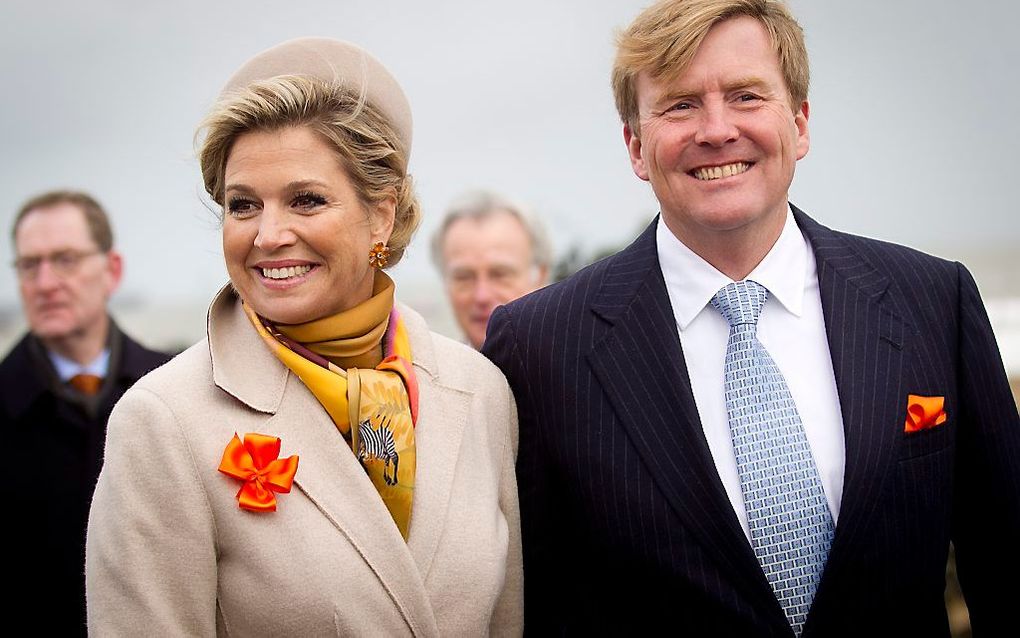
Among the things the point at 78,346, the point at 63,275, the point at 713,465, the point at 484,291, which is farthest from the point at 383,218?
the point at 63,275

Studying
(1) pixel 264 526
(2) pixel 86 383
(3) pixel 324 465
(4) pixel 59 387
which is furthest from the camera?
(2) pixel 86 383

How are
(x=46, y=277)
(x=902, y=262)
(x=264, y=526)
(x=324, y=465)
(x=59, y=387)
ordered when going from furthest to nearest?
(x=46, y=277), (x=59, y=387), (x=902, y=262), (x=324, y=465), (x=264, y=526)

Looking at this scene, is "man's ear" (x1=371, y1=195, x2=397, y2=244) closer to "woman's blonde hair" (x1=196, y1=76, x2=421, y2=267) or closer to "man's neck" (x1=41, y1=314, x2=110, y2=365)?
"woman's blonde hair" (x1=196, y1=76, x2=421, y2=267)

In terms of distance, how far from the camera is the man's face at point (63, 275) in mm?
4375

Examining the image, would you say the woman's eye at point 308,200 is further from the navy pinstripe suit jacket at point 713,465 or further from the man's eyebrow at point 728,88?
the man's eyebrow at point 728,88

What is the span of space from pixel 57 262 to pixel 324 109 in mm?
2446

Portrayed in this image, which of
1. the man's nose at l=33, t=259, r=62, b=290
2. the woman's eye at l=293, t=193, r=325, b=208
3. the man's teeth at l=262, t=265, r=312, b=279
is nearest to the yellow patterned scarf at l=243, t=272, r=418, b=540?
the man's teeth at l=262, t=265, r=312, b=279

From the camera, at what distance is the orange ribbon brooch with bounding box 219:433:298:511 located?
2281 mm

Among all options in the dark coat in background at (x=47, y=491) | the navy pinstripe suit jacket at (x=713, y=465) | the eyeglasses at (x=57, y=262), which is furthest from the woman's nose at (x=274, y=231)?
the eyeglasses at (x=57, y=262)

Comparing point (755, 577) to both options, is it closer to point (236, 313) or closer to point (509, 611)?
point (509, 611)

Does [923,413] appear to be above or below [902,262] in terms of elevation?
below

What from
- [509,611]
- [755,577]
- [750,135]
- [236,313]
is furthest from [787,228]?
[236,313]

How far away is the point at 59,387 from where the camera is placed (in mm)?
4172

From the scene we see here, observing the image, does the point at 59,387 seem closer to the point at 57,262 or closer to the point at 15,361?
the point at 15,361
